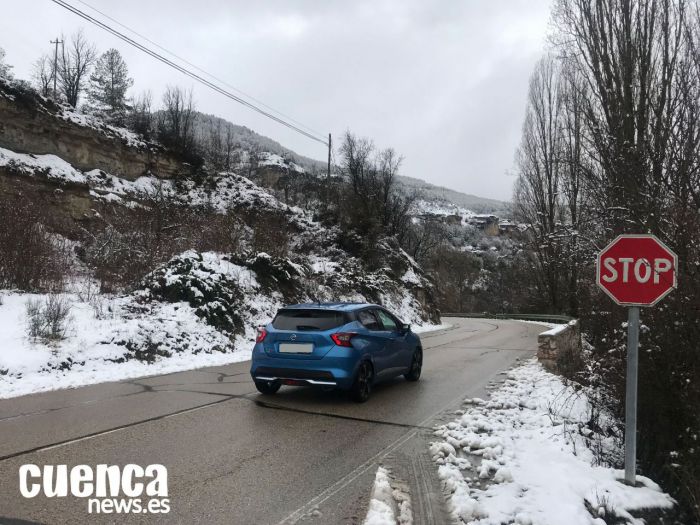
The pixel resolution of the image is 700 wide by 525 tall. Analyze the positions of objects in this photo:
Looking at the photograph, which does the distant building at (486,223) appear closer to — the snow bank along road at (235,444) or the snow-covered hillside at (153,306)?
the snow-covered hillside at (153,306)

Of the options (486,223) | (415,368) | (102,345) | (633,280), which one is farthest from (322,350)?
(486,223)

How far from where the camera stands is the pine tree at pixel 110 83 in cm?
4669

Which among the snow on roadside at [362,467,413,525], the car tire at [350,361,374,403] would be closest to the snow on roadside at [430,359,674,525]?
the snow on roadside at [362,467,413,525]

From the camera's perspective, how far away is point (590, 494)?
4.46 m

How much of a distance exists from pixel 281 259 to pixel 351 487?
1718cm

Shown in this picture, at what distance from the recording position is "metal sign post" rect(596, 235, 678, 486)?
457cm

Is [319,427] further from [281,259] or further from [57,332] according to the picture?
[281,259]

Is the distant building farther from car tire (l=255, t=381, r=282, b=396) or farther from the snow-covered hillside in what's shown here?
car tire (l=255, t=381, r=282, b=396)

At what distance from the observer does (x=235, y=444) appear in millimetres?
5871

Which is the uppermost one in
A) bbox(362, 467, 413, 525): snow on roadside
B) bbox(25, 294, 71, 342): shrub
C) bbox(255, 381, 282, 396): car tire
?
bbox(25, 294, 71, 342): shrub

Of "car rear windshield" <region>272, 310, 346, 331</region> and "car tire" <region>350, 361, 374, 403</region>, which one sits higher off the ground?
"car rear windshield" <region>272, 310, 346, 331</region>

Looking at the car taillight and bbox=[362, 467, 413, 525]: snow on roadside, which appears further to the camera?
the car taillight

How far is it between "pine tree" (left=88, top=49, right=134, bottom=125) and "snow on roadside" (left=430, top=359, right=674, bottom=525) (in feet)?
154

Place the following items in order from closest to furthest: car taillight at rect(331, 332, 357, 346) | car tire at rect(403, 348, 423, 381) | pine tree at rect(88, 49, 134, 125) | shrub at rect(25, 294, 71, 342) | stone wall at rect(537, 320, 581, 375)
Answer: car taillight at rect(331, 332, 357, 346)
car tire at rect(403, 348, 423, 381)
shrub at rect(25, 294, 71, 342)
stone wall at rect(537, 320, 581, 375)
pine tree at rect(88, 49, 134, 125)
